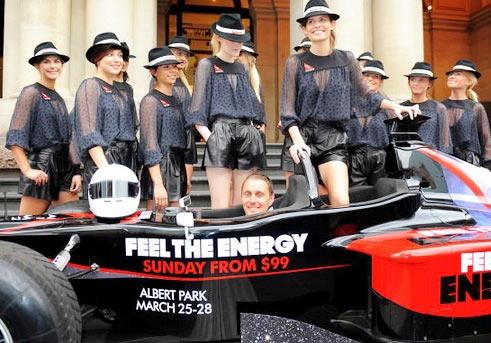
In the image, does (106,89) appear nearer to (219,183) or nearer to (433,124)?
(219,183)

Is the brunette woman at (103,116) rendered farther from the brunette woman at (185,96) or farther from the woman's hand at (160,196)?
the brunette woman at (185,96)

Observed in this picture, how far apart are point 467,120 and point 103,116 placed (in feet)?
13.3

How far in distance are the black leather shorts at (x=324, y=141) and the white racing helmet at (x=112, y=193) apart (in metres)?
1.34

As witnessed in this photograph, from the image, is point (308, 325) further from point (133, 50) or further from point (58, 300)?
point (133, 50)

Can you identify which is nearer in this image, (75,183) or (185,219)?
(185,219)

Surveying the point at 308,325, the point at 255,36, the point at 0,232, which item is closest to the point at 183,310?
the point at 308,325

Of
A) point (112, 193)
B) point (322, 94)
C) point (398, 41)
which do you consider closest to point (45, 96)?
point (112, 193)

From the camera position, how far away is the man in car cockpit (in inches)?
133

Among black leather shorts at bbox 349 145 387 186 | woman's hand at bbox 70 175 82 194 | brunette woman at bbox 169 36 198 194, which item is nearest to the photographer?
woman's hand at bbox 70 175 82 194

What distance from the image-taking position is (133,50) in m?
9.11

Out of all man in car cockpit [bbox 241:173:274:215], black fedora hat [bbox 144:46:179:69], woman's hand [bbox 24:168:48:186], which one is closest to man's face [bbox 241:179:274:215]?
man in car cockpit [bbox 241:173:274:215]

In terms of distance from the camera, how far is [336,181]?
3660mm

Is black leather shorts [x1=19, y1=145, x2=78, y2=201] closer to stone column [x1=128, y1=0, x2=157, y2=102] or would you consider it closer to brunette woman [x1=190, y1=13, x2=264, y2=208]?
brunette woman [x1=190, y1=13, x2=264, y2=208]

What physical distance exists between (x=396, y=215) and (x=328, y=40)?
4.84ft
